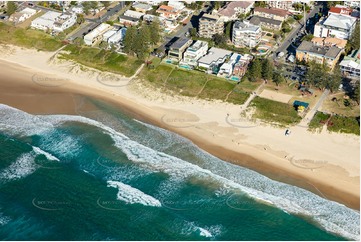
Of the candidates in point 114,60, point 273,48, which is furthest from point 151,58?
point 273,48

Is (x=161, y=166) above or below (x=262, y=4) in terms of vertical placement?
below

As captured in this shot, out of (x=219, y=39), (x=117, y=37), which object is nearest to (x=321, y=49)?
(x=219, y=39)

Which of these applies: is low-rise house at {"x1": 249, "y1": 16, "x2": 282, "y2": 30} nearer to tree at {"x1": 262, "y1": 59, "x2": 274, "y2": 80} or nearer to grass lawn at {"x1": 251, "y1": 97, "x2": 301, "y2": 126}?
tree at {"x1": 262, "y1": 59, "x2": 274, "y2": 80}

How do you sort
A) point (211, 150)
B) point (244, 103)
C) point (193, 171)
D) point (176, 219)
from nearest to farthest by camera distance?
1. point (176, 219)
2. point (193, 171)
3. point (211, 150)
4. point (244, 103)

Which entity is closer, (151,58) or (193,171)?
(193,171)

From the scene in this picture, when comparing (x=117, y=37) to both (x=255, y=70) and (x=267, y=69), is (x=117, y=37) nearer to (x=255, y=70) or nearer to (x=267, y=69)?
(x=255, y=70)

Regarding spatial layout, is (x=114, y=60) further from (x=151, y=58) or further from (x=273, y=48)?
(x=273, y=48)

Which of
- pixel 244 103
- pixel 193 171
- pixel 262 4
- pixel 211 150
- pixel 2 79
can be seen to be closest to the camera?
pixel 193 171

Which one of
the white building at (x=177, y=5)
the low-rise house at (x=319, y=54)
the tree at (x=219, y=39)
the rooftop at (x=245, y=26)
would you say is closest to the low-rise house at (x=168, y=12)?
the white building at (x=177, y=5)
